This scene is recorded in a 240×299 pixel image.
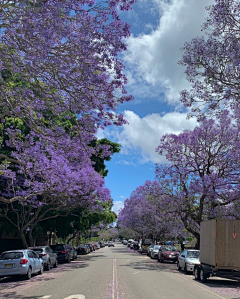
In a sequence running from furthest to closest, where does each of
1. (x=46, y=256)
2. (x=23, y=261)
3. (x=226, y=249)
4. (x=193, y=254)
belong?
(x=46, y=256)
(x=193, y=254)
(x=23, y=261)
(x=226, y=249)

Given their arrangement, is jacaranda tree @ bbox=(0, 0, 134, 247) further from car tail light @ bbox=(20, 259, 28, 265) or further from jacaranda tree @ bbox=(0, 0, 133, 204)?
car tail light @ bbox=(20, 259, 28, 265)

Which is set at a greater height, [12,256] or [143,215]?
[143,215]

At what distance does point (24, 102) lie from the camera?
12320mm

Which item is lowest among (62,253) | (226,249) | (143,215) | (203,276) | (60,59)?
(62,253)

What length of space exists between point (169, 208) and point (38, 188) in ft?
37.8

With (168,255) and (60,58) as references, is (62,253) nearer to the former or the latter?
(168,255)

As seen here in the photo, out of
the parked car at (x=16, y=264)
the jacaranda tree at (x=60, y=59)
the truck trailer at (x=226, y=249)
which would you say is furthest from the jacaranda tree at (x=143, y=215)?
the jacaranda tree at (x=60, y=59)

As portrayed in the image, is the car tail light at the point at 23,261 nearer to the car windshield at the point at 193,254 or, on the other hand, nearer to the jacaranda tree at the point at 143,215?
the car windshield at the point at 193,254

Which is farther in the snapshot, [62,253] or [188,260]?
[62,253]

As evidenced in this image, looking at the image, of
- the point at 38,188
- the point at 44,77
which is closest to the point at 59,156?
the point at 38,188

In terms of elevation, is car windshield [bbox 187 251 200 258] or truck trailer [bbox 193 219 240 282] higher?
truck trailer [bbox 193 219 240 282]

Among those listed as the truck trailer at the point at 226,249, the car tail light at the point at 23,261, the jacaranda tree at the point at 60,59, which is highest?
the jacaranda tree at the point at 60,59

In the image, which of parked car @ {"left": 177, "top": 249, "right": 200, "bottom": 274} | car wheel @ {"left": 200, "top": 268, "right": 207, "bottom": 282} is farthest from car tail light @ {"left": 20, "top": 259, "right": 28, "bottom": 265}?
parked car @ {"left": 177, "top": 249, "right": 200, "bottom": 274}

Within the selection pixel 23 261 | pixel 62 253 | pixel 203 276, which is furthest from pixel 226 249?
pixel 62 253
